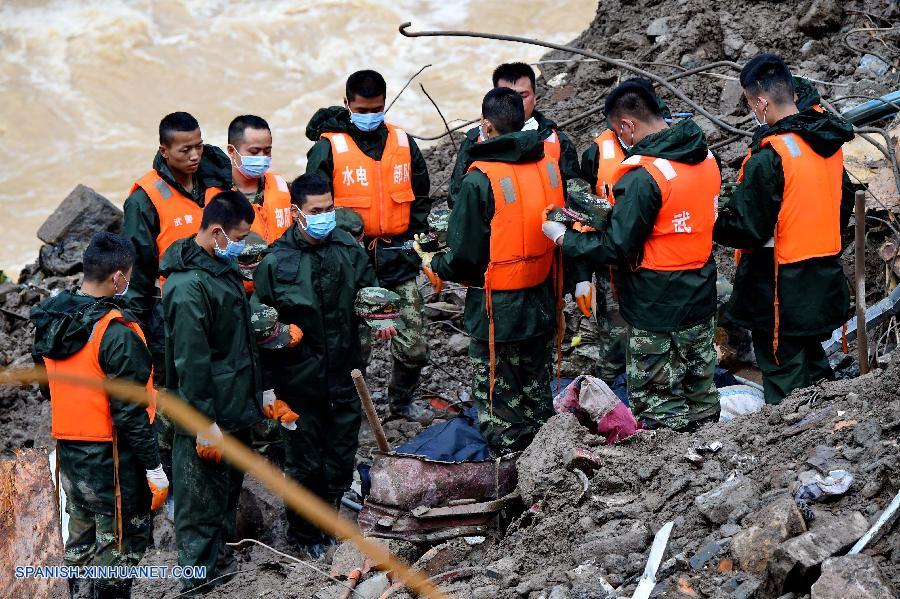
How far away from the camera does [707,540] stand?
3.66m

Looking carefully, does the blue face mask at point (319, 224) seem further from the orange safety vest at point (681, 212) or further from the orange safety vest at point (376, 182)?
the orange safety vest at point (681, 212)

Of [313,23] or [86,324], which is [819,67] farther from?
[313,23]

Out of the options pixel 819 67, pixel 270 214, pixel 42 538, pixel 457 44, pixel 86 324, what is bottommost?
pixel 42 538

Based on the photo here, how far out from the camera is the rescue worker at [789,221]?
17.7ft

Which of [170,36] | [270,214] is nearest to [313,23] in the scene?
[170,36]

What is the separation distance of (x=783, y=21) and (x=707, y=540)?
6.57m

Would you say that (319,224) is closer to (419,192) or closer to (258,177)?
(258,177)

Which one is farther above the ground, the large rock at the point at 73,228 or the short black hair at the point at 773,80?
the short black hair at the point at 773,80

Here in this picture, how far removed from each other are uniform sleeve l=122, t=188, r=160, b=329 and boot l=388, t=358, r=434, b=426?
175cm

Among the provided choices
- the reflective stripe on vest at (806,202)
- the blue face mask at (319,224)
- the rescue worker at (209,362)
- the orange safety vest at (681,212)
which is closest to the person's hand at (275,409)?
the rescue worker at (209,362)

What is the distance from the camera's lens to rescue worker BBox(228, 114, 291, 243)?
20.6 ft

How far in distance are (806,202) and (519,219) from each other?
1473mm

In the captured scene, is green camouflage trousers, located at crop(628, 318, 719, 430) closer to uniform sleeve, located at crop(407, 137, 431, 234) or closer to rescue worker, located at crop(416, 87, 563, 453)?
rescue worker, located at crop(416, 87, 563, 453)

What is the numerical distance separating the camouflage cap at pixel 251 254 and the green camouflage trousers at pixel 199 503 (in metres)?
0.95
